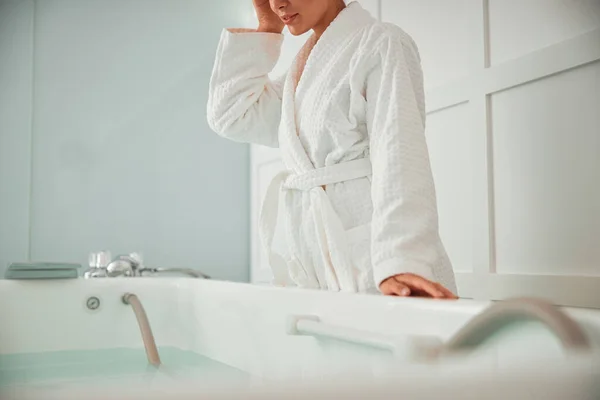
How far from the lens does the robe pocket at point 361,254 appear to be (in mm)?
1167

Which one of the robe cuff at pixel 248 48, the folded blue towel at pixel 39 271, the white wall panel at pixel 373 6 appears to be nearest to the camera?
the robe cuff at pixel 248 48

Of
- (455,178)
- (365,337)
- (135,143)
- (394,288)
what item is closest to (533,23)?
(455,178)

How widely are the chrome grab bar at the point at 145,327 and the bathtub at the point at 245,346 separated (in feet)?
0.13

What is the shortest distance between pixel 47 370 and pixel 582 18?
141 cm

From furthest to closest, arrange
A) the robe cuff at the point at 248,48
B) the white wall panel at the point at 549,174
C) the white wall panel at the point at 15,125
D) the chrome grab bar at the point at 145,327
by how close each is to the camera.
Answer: the white wall panel at the point at 15,125, the chrome grab bar at the point at 145,327, the robe cuff at the point at 248,48, the white wall panel at the point at 549,174

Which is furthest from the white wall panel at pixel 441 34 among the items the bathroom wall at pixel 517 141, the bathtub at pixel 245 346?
the bathtub at pixel 245 346

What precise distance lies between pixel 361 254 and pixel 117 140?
1.85 metres

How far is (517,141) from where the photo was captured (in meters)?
1.48

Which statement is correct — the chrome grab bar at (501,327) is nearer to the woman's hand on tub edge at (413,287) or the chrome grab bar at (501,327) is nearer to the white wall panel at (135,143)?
the woman's hand on tub edge at (413,287)

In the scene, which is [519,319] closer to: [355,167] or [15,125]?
[355,167]

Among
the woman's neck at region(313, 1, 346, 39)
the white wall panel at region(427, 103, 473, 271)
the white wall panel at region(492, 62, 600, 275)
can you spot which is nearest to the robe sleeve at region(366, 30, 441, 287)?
the woman's neck at region(313, 1, 346, 39)

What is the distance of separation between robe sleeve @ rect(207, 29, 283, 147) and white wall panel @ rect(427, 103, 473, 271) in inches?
18.0

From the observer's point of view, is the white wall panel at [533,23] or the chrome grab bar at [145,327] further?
the chrome grab bar at [145,327]

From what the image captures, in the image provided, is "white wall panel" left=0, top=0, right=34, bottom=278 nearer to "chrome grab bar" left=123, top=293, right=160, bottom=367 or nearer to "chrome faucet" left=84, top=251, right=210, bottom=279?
"chrome faucet" left=84, top=251, right=210, bottom=279
